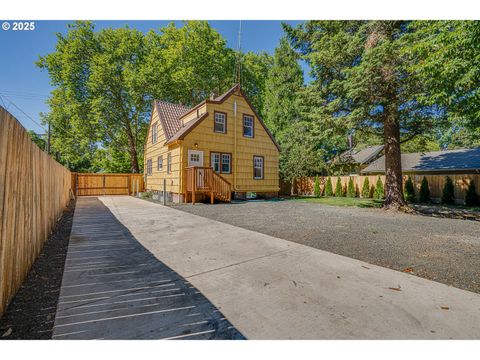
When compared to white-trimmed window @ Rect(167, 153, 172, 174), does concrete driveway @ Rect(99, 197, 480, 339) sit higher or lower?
lower

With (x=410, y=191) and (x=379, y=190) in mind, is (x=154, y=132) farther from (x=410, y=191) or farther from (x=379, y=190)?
(x=410, y=191)

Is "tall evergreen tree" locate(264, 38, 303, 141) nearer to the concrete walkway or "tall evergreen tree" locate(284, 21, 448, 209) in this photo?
"tall evergreen tree" locate(284, 21, 448, 209)

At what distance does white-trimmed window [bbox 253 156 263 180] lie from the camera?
15695 millimetres

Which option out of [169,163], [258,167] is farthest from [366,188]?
[169,163]

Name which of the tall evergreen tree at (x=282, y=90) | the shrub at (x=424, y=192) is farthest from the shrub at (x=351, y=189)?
the tall evergreen tree at (x=282, y=90)

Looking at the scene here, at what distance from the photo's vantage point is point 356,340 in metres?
1.88

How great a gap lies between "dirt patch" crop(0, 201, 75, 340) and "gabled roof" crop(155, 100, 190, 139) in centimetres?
1188

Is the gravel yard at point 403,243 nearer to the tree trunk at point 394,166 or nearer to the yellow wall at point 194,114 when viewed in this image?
the tree trunk at point 394,166

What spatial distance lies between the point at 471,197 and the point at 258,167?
12026mm

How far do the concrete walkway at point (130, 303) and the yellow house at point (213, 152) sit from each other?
8.24 meters

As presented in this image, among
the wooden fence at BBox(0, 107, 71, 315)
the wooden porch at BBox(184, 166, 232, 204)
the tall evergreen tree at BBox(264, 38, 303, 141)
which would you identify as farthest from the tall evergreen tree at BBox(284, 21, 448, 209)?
the tall evergreen tree at BBox(264, 38, 303, 141)
